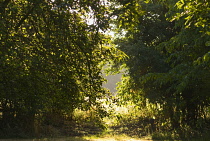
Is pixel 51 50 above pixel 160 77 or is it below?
below

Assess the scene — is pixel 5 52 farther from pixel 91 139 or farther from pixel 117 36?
pixel 117 36

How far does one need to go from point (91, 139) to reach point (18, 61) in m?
7.58

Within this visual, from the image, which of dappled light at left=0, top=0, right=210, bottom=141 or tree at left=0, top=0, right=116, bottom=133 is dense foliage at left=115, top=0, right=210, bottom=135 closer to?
dappled light at left=0, top=0, right=210, bottom=141

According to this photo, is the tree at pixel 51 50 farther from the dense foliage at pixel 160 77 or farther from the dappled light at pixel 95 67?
the dense foliage at pixel 160 77

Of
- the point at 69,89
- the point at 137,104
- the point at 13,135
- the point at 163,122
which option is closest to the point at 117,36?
the point at 137,104

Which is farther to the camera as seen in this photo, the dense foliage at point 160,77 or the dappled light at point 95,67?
the dense foliage at point 160,77

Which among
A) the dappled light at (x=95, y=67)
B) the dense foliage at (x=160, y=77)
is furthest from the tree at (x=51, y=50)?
the dense foliage at (x=160, y=77)

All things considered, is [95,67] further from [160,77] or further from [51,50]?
[160,77]

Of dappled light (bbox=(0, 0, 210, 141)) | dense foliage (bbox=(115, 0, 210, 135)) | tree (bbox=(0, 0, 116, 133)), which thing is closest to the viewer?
tree (bbox=(0, 0, 116, 133))

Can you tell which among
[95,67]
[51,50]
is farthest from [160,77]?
[51,50]

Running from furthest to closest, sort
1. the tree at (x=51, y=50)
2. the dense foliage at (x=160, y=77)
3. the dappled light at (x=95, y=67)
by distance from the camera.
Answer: the dense foliage at (x=160, y=77) → the dappled light at (x=95, y=67) → the tree at (x=51, y=50)

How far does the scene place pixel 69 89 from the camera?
8.43m

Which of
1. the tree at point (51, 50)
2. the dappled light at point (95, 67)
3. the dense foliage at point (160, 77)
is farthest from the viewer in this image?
the dense foliage at point (160, 77)

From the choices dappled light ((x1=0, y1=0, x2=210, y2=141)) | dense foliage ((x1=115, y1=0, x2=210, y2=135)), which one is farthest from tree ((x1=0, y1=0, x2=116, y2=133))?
dense foliage ((x1=115, y1=0, x2=210, y2=135))
